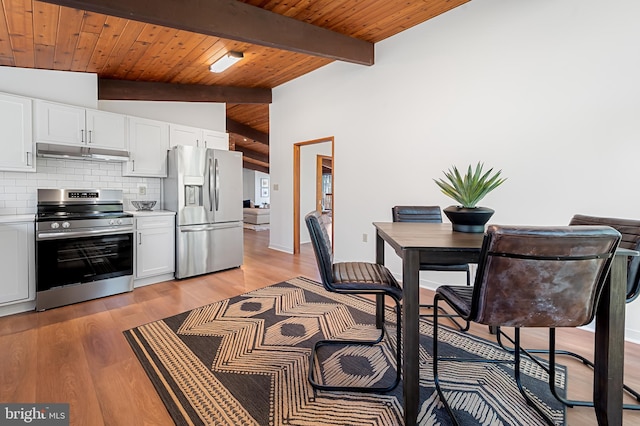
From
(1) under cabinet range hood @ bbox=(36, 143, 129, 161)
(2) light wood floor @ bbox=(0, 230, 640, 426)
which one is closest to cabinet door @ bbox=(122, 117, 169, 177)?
(1) under cabinet range hood @ bbox=(36, 143, 129, 161)

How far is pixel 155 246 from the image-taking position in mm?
3555

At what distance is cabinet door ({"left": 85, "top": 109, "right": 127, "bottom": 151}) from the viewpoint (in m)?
3.32

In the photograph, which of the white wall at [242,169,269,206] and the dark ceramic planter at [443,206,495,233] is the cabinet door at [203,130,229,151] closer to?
the dark ceramic planter at [443,206,495,233]

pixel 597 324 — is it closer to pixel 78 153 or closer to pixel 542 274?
pixel 542 274

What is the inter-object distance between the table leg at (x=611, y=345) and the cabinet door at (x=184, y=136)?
4.50 m

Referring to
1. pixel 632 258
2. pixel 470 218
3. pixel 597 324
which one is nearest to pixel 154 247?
pixel 470 218

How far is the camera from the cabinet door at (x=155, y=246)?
3414 mm

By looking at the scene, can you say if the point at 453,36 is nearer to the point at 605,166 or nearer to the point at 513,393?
the point at 605,166

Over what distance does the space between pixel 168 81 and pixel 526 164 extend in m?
4.64

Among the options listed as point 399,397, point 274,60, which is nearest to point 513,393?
point 399,397

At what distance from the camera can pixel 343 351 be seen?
81.7 inches

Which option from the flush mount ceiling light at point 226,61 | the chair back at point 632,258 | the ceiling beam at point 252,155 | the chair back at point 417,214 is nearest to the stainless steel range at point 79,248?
the flush mount ceiling light at point 226,61

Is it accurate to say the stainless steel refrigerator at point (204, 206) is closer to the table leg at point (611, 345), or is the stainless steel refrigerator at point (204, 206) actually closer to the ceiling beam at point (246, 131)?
the table leg at point (611, 345)

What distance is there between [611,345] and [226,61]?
4191mm
